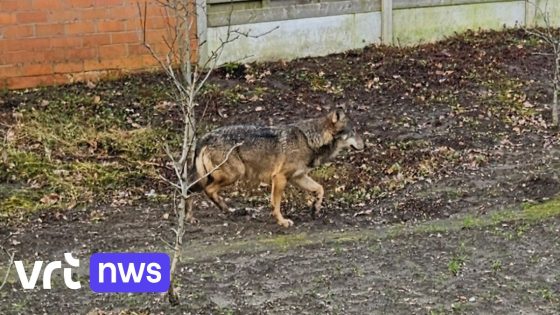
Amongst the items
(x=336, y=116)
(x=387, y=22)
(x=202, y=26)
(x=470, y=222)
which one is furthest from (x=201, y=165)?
(x=387, y=22)

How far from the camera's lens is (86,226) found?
7031 mm

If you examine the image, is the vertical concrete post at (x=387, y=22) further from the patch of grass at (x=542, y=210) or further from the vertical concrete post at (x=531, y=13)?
the patch of grass at (x=542, y=210)

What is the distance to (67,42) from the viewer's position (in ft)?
34.9

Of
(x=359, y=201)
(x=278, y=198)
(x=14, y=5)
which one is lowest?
(x=359, y=201)

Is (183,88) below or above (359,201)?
above

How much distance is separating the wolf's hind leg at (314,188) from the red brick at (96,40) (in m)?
4.39

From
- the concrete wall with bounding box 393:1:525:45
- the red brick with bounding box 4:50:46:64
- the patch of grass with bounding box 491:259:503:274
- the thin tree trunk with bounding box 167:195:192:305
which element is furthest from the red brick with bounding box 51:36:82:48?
the patch of grass with bounding box 491:259:503:274

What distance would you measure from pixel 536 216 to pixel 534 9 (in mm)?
8266

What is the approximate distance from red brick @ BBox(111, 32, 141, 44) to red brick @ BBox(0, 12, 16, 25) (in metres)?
1.22

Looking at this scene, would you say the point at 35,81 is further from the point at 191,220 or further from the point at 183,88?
the point at 183,88

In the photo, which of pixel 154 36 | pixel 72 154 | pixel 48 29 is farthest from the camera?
pixel 154 36

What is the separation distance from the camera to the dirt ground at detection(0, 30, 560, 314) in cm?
538

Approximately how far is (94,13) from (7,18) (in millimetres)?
1049

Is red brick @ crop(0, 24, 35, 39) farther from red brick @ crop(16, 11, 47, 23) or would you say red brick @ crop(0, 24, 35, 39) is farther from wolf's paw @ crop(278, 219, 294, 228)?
wolf's paw @ crop(278, 219, 294, 228)
